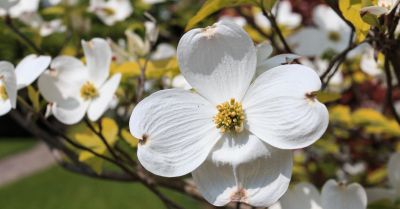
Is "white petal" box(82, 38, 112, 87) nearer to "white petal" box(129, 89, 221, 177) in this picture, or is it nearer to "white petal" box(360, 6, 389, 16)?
"white petal" box(129, 89, 221, 177)

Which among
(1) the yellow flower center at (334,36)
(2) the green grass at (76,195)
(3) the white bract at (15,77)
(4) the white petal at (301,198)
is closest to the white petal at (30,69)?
(3) the white bract at (15,77)

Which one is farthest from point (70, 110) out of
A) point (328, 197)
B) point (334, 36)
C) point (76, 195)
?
point (76, 195)

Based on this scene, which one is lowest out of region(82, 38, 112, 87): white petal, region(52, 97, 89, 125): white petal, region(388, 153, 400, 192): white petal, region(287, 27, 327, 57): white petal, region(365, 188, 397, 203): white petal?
region(287, 27, 327, 57): white petal

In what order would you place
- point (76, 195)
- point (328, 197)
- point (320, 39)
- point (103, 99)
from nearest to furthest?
point (328, 197)
point (103, 99)
point (320, 39)
point (76, 195)

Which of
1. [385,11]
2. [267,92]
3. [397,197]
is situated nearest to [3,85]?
[267,92]

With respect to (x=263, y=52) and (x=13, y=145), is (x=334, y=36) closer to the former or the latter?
(x=263, y=52)

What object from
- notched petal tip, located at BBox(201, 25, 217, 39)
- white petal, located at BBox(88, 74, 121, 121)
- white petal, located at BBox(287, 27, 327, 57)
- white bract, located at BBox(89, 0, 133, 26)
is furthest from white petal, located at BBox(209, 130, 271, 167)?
white bract, located at BBox(89, 0, 133, 26)
